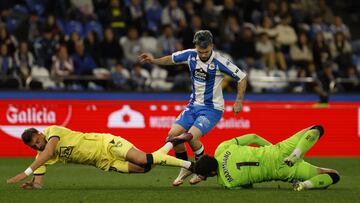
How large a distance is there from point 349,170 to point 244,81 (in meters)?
4.25

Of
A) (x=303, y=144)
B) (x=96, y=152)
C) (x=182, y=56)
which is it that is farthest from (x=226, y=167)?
(x=182, y=56)

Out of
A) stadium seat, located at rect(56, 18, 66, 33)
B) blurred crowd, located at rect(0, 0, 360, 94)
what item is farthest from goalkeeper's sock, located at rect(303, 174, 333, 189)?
stadium seat, located at rect(56, 18, 66, 33)

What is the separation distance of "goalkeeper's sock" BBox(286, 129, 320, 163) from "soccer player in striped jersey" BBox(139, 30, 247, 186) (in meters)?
1.21

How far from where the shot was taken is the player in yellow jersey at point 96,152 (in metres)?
12.5

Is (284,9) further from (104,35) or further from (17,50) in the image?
(17,50)

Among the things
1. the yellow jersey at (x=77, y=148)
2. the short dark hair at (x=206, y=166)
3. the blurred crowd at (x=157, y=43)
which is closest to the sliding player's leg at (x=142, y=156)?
the yellow jersey at (x=77, y=148)

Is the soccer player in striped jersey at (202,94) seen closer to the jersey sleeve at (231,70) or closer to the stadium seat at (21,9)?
the jersey sleeve at (231,70)

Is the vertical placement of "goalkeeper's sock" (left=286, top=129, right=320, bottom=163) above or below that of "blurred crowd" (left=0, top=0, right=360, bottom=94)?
below

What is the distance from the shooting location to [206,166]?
483 inches

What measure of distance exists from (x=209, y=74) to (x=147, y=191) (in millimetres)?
2057

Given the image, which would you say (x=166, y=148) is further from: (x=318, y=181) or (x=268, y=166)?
(x=318, y=181)

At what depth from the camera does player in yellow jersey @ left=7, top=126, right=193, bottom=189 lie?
41.0 feet

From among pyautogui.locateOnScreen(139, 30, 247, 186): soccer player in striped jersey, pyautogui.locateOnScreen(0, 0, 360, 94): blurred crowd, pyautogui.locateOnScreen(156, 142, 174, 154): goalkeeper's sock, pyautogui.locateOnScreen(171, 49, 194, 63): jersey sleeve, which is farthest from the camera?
pyautogui.locateOnScreen(0, 0, 360, 94): blurred crowd

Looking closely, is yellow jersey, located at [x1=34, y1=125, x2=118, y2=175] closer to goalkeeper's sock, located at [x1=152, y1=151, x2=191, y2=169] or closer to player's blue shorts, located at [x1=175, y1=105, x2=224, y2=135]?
goalkeeper's sock, located at [x1=152, y1=151, x2=191, y2=169]
